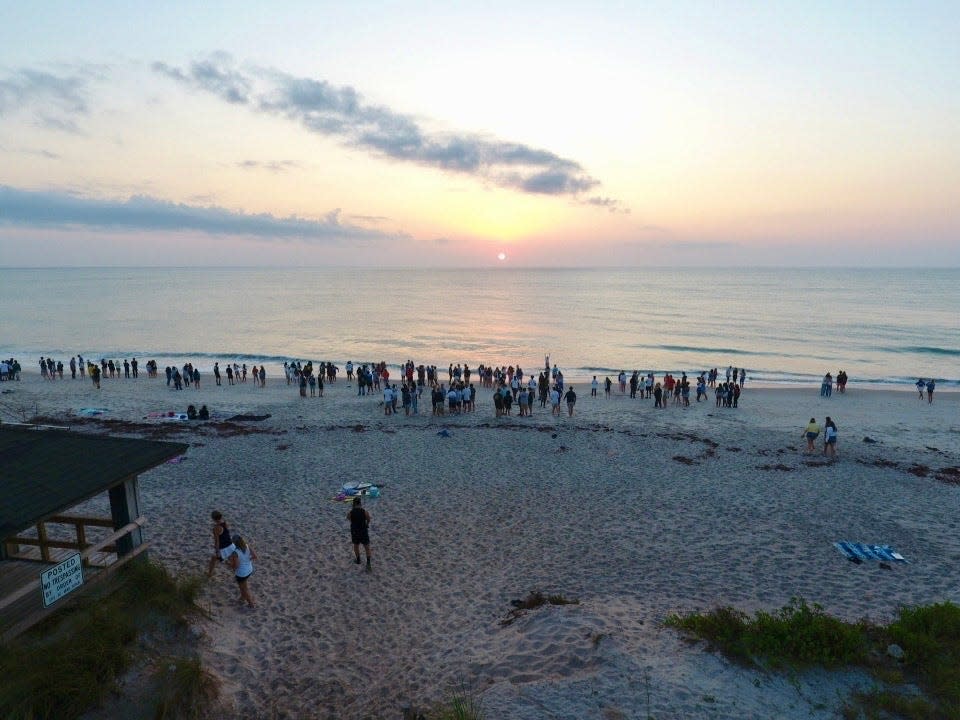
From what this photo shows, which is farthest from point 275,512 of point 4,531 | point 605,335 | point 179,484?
point 605,335

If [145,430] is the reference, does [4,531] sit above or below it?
above

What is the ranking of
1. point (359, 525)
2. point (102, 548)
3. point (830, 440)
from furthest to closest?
point (830, 440)
point (359, 525)
point (102, 548)

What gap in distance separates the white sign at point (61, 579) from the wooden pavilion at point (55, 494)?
0.42 ft

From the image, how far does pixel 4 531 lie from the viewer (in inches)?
229

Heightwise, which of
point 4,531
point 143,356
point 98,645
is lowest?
point 143,356

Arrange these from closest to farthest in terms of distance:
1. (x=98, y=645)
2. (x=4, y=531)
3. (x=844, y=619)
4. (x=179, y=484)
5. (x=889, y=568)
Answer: (x=4, y=531) < (x=98, y=645) < (x=844, y=619) < (x=889, y=568) < (x=179, y=484)

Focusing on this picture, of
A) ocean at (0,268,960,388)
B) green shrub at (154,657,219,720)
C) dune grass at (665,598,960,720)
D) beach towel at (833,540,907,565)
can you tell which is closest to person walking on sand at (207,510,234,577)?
green shrub at (154,657,219,720)

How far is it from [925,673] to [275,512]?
40.6 ft

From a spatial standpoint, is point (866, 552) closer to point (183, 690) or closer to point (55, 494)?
point (183, 690)

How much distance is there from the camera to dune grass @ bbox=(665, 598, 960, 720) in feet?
21.0

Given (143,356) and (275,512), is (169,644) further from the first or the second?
(143,356)

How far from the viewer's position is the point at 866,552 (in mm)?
11578

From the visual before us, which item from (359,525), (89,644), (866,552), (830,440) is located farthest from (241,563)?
(830,440)

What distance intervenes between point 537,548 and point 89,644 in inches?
316
